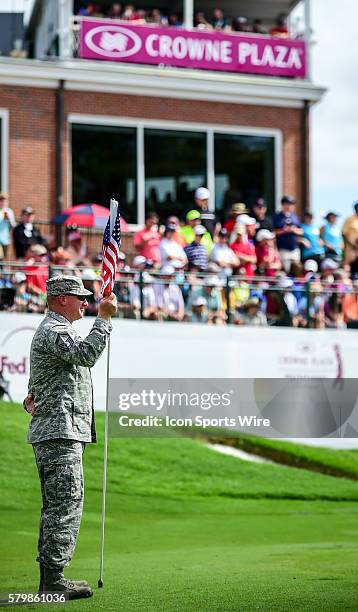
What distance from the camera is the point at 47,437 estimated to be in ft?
25.6

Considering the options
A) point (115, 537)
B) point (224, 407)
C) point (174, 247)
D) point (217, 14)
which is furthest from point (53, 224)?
point (224, 407)

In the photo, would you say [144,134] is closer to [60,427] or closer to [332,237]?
[332,237]

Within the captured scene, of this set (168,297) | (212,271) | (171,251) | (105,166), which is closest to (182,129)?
(105,166)

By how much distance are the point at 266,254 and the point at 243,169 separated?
22.5 feet

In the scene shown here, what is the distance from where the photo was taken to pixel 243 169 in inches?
1101

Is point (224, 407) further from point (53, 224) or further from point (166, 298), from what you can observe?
point (53, 224)

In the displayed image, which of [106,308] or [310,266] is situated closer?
[106,308]

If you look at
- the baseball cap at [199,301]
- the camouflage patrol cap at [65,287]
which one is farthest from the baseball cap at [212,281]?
the camouflage patrol cap at [65,287]

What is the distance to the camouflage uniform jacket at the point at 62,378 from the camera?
305 inches

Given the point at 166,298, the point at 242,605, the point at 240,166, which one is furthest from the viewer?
the point at 240,166

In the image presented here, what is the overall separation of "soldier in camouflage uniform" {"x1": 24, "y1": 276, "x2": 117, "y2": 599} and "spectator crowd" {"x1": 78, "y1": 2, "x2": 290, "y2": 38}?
20009mm

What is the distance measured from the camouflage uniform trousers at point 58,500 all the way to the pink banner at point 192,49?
19873 millimetres

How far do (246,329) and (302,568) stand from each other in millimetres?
10948

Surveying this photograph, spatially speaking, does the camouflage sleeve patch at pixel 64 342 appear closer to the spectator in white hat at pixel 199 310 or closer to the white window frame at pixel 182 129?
the spectator in white hat at pixel 199 310
